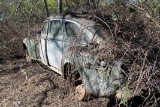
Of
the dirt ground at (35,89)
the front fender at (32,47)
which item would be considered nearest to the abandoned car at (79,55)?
the dirt ground at (35,89)

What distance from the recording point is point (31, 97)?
268 inches

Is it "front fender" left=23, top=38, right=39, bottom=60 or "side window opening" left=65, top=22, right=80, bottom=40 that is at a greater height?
"side window opening" left=65, top=22, right=80, bottom=40

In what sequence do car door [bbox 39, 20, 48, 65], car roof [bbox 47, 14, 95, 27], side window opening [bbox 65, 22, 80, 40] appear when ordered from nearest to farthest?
1. car roof [bbox 47, 14, 95, 27]
2. side window opening [bbox 65, 22, 80, 40]
3. car door [bbox 39, 20, 48, 65]

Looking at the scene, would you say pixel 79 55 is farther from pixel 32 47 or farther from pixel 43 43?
pixel 32 47

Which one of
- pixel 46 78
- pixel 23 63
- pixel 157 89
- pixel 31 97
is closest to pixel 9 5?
pixel 23 63

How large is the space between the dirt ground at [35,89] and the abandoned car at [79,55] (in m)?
0.31

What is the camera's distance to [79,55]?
19.6 ft

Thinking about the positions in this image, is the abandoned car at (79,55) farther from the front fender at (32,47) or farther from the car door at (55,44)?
the front fender at (32,47)

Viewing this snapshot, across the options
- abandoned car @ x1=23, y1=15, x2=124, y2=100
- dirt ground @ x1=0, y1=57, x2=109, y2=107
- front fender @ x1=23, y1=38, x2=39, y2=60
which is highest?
abandoned car @ x1=23, y1=15, x2=124, y2=100

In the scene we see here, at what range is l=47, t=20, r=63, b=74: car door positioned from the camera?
7.26 m

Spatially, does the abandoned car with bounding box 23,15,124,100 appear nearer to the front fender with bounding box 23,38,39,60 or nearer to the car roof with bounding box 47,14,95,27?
the car roof with bounding box 47,14,95,27

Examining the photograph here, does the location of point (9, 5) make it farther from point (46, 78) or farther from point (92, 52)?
point (92, 52)

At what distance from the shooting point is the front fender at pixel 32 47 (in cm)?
897

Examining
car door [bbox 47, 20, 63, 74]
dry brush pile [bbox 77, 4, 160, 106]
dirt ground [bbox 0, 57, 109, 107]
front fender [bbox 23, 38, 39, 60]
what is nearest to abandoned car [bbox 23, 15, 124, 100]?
car door [bbox 47, 20, 63, 74]
